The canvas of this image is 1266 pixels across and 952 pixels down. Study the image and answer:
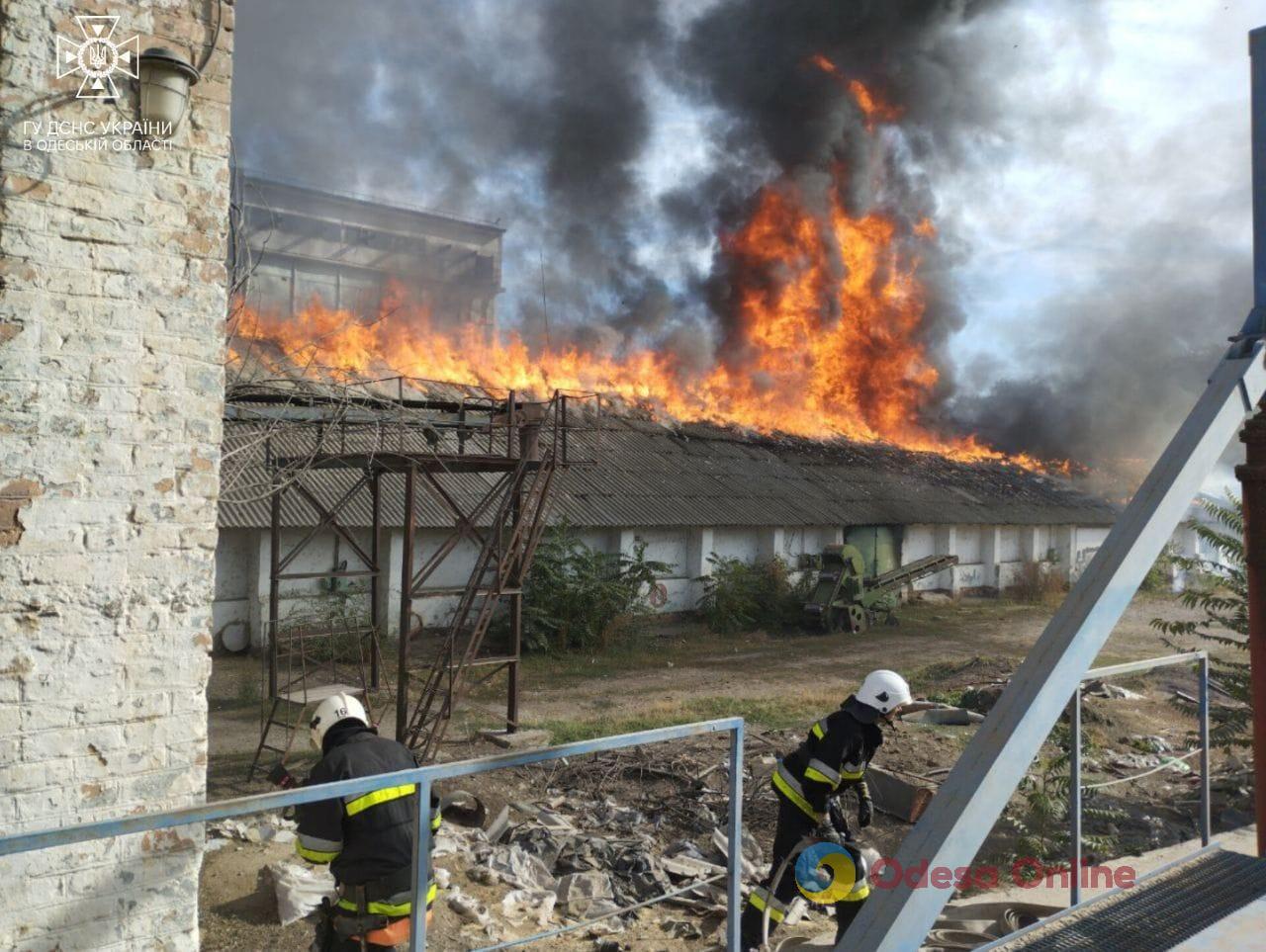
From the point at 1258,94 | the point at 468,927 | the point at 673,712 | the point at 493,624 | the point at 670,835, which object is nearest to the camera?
the point at 1258,94

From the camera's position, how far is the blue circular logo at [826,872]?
5.03 meters

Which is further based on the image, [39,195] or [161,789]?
[161,789]

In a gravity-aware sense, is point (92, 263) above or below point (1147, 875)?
above

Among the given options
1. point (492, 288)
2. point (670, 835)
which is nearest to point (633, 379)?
point (492, 288)

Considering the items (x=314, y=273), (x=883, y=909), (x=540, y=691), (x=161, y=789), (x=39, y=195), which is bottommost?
(x=540, y=691)

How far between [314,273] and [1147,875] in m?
27.9

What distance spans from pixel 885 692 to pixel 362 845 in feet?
9.68

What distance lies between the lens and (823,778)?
510 cm

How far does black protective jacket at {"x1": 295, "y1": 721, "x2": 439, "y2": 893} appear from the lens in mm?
3730

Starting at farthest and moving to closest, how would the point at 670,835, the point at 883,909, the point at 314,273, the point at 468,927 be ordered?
1. the point at 314,273
2. the point at 670,835
3. the point at 468,927
4. the point at 883,909

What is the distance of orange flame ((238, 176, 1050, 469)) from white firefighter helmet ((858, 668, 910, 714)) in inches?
868

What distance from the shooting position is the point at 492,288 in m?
30.4

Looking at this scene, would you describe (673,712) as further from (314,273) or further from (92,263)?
(314,273)

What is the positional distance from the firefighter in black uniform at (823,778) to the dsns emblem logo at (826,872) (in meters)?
0.06
